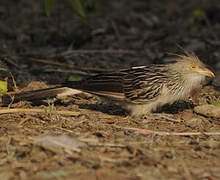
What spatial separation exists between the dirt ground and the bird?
0.65 feet

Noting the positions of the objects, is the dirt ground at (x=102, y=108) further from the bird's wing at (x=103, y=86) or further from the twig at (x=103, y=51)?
the bird's wing at (x=103, y=86)

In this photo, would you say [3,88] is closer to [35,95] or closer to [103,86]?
[35,95]

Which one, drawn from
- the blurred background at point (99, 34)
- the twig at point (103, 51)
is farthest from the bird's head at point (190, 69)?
the twig at point (103, 51)

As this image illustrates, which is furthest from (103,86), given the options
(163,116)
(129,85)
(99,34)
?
(99,34)

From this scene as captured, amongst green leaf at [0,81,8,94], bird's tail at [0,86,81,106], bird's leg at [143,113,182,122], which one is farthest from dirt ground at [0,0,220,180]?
green leaf at [0,81,8,94]

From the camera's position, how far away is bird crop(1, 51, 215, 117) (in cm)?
516

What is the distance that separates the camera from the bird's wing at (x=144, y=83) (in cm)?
513

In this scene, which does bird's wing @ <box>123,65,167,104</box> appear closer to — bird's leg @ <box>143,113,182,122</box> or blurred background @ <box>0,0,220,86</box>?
bird's leg @ <box>143,113,182,122</box>

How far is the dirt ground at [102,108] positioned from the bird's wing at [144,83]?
12.0 inches

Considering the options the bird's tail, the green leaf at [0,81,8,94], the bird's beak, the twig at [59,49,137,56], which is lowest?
the bird's tail

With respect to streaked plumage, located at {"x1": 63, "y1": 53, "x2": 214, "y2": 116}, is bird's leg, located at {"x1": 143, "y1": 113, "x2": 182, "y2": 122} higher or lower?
lower

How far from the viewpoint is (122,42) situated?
28.8 feet

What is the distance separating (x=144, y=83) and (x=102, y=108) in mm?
863

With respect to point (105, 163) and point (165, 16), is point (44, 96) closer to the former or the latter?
point (105, 163)
